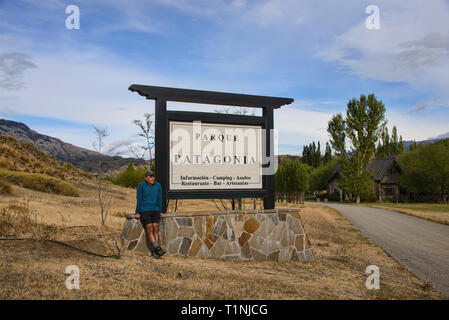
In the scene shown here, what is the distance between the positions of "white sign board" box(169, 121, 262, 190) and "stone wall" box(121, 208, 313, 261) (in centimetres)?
95

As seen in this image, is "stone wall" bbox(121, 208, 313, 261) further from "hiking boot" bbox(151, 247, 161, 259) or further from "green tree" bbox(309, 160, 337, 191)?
"green tree" bbox(309, 160, 337, 191)

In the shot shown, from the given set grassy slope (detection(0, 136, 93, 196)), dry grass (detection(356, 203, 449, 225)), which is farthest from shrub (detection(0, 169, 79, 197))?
dry grass (detection(356, 203, 449, 225))

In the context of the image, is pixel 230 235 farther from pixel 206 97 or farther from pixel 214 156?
pixel 206 97

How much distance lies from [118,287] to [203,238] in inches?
130

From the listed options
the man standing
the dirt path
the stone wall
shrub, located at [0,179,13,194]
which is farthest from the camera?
shrub, located at [0,179,13,194]

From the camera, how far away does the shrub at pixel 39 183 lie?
67.1ft

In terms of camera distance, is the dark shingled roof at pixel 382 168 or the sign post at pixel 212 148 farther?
the dark shingled roof at pixel 382 168

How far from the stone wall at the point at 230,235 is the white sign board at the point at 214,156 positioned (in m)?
0.95

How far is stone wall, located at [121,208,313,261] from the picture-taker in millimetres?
8320

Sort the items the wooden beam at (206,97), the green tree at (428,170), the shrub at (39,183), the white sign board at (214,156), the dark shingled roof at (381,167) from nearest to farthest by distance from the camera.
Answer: the wooden beam at (206,97), the white sign board at (214,156), the shrub at (39,183), the green tree at (428,170), the dark shingled roof at (381,167)

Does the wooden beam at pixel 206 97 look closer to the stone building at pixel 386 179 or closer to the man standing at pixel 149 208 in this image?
the man standing at pixel 149 208

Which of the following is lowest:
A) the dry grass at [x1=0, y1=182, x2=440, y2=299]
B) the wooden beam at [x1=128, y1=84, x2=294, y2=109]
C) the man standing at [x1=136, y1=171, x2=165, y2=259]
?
the dry grass at [x1=0, y1=182, x2=440, y2=299]

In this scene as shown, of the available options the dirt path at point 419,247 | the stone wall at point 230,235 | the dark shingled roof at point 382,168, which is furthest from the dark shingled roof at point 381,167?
the stone wall at point 230,235

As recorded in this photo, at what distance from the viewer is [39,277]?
18.3 feet
